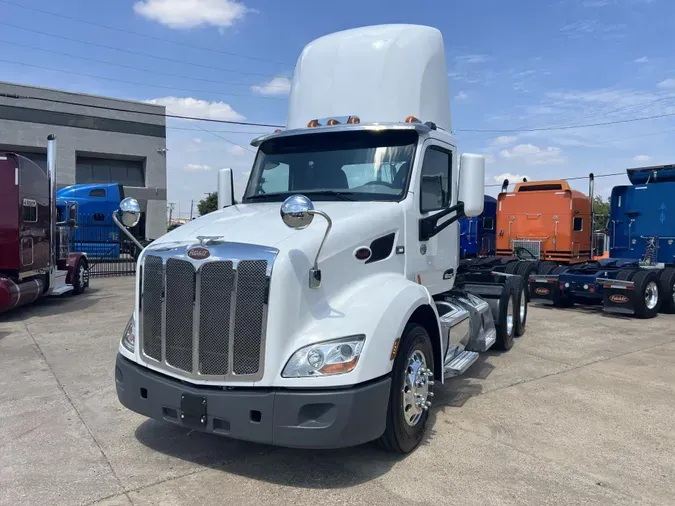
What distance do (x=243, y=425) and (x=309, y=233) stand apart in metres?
1.36

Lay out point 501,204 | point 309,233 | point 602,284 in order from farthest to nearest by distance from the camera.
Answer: point 501,204, point 602,284, point 309,233

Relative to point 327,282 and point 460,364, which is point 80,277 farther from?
point 327,282

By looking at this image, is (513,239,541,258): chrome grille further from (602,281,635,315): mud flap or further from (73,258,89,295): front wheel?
(73,258,89,295): front wheel

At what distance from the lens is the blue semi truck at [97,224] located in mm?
22109

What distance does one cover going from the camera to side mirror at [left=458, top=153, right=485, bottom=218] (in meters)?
5.02

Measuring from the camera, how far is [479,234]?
1864 cm

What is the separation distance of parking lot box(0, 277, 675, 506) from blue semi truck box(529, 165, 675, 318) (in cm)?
453

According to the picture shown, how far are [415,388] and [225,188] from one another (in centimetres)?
297

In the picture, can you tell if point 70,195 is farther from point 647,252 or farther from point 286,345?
point 286,345

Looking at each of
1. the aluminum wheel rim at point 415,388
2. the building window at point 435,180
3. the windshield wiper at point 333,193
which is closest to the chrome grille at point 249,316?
the aluminum wheel rim at point 415,388

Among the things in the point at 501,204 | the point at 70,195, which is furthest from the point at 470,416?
the point at 70,195

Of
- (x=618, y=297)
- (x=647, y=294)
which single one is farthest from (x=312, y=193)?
(x=647, y=294)

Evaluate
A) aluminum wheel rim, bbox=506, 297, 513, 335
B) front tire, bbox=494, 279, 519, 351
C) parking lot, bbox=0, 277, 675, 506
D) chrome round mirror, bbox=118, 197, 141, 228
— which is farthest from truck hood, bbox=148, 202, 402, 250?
aluminum wheel rim, bbox=506, 297, 513, 335

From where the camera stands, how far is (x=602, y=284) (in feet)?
37.8
